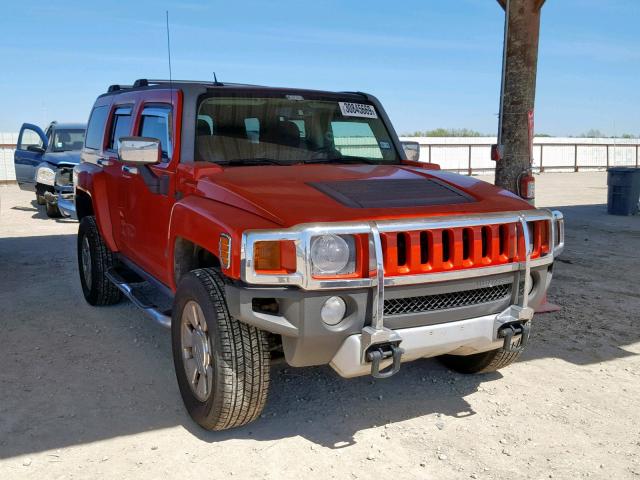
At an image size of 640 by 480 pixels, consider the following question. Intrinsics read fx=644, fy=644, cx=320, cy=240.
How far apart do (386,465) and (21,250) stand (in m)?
7.52

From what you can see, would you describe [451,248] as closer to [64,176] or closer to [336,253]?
[336,253]

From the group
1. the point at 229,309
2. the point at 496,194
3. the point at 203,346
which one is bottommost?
the point at 203,346

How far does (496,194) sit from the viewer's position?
3809 millimetres

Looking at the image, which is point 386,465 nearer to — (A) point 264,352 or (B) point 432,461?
(B) point 432,461

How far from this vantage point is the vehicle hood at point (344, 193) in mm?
3172

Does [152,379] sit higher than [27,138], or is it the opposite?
[27,138]

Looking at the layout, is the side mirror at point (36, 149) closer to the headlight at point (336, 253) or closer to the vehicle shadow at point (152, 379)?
the vehicle shadow at point (152, 379)

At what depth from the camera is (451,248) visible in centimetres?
325

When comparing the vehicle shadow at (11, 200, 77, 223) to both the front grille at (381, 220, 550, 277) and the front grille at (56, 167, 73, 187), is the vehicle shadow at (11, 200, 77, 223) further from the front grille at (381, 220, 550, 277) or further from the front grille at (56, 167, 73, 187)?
the front grille at (381, 220, 550, 277)

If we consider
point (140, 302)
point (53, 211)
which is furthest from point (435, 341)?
point (53, 211)

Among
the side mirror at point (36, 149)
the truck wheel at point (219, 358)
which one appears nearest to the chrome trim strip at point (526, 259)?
the truck wheel at point (219, 358)

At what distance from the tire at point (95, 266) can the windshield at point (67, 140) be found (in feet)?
25.5

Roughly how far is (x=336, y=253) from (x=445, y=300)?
0.69 meters

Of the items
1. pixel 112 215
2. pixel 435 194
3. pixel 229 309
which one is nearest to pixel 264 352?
pixel 229 309
